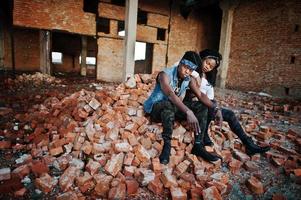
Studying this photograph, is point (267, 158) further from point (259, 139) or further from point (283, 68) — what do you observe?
point (283, 68)

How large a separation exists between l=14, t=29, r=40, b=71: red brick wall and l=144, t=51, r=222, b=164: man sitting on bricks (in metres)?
13.0

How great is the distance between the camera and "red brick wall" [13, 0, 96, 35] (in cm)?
885

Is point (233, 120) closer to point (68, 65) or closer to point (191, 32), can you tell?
point (191, 32)

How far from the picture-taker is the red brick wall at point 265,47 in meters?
8.82

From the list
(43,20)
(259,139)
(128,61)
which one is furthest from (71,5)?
(259,139)

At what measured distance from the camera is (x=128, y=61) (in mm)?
7758

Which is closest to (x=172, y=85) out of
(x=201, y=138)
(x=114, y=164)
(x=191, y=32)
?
(x=201, y=138)

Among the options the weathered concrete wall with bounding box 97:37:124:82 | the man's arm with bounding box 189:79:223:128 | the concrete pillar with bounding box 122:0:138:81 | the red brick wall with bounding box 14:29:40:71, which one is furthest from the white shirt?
the red brick wall with bounding box 14:29:40:71

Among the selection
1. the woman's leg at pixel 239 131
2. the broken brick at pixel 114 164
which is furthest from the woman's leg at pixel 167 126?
the woman's leg at pixel 239 131

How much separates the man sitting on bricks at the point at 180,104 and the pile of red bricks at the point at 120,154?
167 millimetres

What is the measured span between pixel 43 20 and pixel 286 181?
33.5 feet

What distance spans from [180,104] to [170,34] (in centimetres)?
1033

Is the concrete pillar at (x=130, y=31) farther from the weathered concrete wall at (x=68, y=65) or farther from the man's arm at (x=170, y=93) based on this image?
the weathered concrete wall at (x=68, y=65)

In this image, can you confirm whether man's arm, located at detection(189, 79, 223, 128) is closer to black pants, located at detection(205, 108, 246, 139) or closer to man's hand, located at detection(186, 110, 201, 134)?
black pants, located at detection(205, 108, 246, 139)
